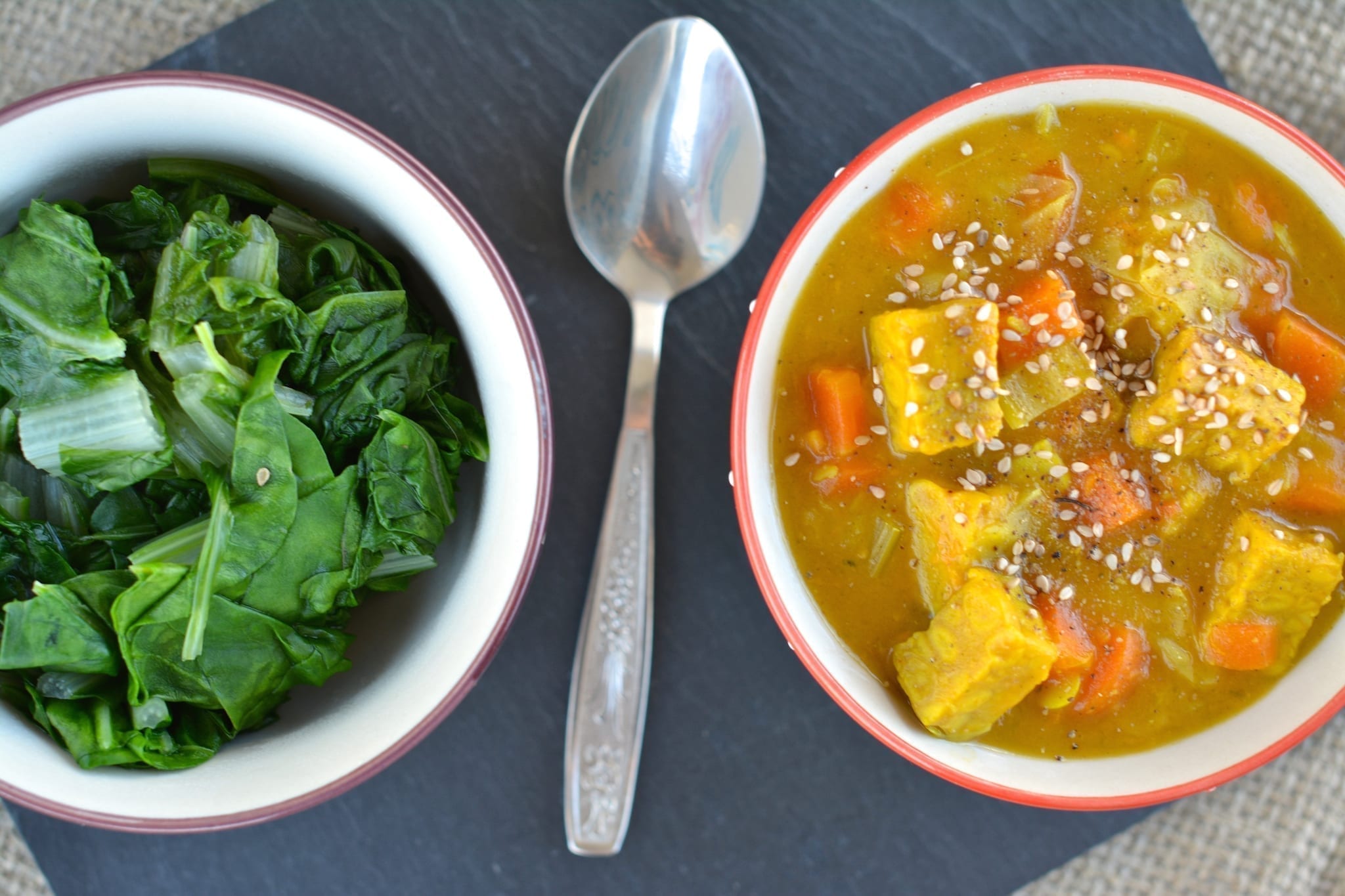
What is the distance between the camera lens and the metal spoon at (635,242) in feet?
8.25

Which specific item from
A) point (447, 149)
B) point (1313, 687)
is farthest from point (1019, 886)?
point (447, 149)

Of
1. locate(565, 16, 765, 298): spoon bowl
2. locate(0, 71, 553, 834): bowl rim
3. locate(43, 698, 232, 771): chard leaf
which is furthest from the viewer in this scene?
locate(565, 16, 765, 298): spoon bowl

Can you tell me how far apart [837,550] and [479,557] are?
0.83 meters

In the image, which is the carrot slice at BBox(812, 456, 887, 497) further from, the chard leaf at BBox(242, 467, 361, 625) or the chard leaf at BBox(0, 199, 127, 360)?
the chard leaf at BBox(0, 199, 127, 360)

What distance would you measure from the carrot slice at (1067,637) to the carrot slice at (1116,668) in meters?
0.03

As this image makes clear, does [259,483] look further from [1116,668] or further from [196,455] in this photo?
[1116,668]

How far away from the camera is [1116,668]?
2.31m

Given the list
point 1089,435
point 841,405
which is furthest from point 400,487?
point 1089,435

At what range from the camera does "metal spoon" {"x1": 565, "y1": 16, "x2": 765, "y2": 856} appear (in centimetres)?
251

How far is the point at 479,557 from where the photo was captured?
216 centimetres

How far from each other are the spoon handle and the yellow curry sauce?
0.39m

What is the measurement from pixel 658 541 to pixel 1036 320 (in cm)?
107

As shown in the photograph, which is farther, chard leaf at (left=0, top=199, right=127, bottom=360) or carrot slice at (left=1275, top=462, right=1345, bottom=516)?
carrot slice at (left=1275, top=462, right=1345, bottom=516)

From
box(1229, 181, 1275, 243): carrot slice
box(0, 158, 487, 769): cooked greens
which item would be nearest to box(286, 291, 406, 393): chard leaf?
box(0, 158, 487, 769): cooked greens
